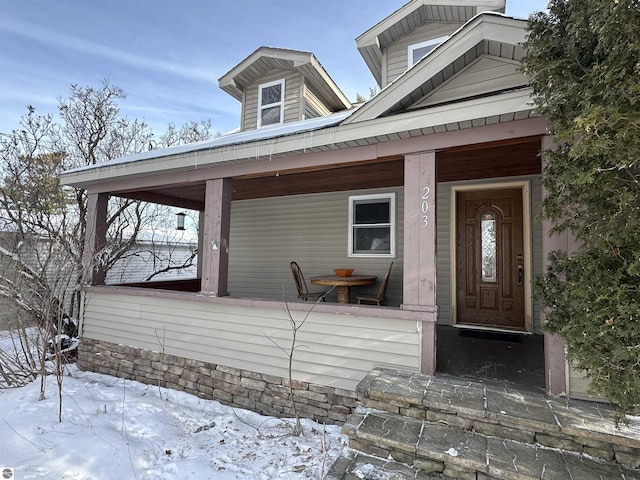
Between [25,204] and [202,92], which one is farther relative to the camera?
[202,92]

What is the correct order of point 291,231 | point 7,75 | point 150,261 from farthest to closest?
point 150,261, point 7,75, point 291,231

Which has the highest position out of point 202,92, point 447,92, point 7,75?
point 202,92

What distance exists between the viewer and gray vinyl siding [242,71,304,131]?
21.8ft

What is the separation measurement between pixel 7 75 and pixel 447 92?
10.8 m

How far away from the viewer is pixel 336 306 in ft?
11.0

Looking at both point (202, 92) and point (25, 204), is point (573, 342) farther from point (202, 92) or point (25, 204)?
point (202, 92)

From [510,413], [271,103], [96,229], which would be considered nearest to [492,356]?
[510,413]

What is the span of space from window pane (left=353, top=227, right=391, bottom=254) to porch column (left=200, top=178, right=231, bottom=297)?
232 cm

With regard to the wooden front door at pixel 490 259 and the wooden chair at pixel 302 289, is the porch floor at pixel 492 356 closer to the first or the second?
the wooden front door at pixel 490 259

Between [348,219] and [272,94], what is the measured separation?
137 inches

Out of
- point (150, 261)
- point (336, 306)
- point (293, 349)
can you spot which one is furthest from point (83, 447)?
point (150, 261)

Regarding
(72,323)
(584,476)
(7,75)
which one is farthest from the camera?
(7,75)

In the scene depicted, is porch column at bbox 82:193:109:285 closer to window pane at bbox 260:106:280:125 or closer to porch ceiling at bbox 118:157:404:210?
porch ceiling at bbox 118:157:404:210

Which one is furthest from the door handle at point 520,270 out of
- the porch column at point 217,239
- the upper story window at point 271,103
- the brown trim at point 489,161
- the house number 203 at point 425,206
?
the upper story window at point 271,103
